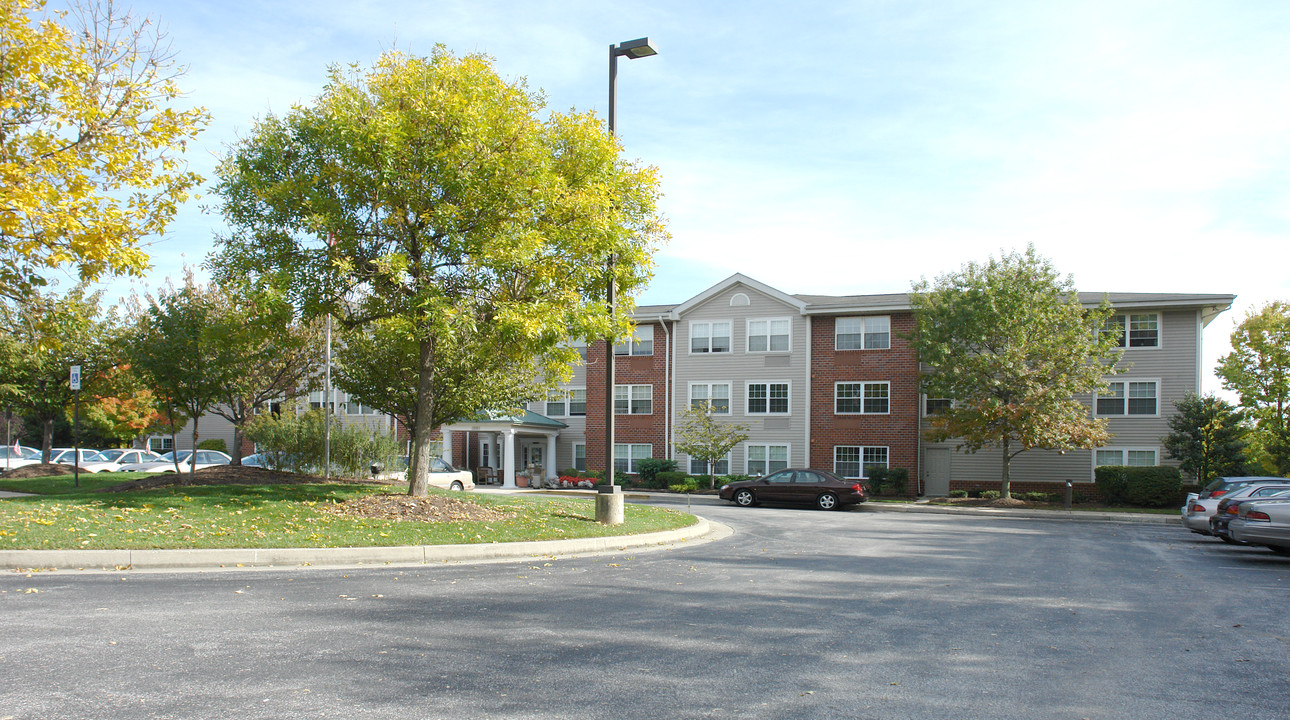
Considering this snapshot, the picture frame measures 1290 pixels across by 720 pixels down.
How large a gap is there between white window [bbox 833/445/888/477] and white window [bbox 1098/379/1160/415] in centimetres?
825

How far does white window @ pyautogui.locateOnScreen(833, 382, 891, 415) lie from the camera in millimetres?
34375

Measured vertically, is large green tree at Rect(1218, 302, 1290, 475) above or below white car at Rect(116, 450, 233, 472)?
above

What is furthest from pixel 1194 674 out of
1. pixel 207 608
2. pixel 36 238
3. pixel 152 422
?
pixel 152 422

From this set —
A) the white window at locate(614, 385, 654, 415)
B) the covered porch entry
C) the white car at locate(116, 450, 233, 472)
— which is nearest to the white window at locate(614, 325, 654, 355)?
the white window at locate(614, 385, 654, 415)

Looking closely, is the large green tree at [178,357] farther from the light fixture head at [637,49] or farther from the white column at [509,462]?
the white column at [509,462]

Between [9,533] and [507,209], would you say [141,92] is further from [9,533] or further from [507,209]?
[9,533]

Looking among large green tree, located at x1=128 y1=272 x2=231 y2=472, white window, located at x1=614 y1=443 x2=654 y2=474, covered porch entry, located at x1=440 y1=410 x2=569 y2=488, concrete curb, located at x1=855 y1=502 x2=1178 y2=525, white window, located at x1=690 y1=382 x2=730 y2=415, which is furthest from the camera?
covered porch entry, located at x1=440 y1=410 x2=569 y2=488

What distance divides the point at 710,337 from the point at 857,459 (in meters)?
8.10

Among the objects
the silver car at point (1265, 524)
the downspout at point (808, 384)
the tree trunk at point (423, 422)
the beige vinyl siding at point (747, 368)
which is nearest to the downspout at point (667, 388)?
the beige vinyl siding at point (747, 368)

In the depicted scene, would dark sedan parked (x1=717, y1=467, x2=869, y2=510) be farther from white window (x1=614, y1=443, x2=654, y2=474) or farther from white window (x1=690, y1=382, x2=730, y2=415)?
white window (x1=614, y1=443, x2=654, y2=474)

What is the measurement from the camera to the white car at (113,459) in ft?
109

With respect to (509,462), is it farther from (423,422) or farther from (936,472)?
(423,422)

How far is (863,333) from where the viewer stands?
3488 cm

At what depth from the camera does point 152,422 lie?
1635 inches
